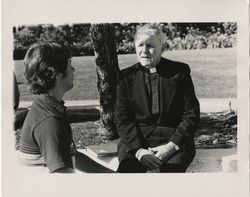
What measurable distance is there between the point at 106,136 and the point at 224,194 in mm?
412

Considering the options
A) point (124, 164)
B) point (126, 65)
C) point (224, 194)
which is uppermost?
point (126, 65)

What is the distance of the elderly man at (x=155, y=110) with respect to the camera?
143 cm

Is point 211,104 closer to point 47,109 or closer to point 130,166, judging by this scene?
point 130,166

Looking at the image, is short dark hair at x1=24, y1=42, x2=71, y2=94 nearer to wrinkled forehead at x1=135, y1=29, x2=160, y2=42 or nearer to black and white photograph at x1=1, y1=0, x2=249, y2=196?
black and white photograph at x1=1, y1=0, x2=249, y2=196

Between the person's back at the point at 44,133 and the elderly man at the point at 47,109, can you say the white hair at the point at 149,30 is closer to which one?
the elderly man at the point at 47,109

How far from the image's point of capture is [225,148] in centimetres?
145

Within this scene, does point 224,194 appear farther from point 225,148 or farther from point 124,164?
point 124,164

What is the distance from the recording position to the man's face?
1434 millimetres

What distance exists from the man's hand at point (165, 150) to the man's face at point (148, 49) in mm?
256

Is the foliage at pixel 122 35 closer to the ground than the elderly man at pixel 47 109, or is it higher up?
higher up

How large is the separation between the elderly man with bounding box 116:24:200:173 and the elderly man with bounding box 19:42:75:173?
0.17 m

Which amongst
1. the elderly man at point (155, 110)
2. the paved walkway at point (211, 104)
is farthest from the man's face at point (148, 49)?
the paved walkway at point (211, 104)

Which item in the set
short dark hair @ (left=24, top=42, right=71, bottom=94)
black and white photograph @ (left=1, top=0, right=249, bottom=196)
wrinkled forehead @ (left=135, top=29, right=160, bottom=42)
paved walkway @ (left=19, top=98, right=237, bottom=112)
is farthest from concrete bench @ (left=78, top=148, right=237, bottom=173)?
wrinkled forehead @ (left=135, top=29, right=160, bottom=42)
